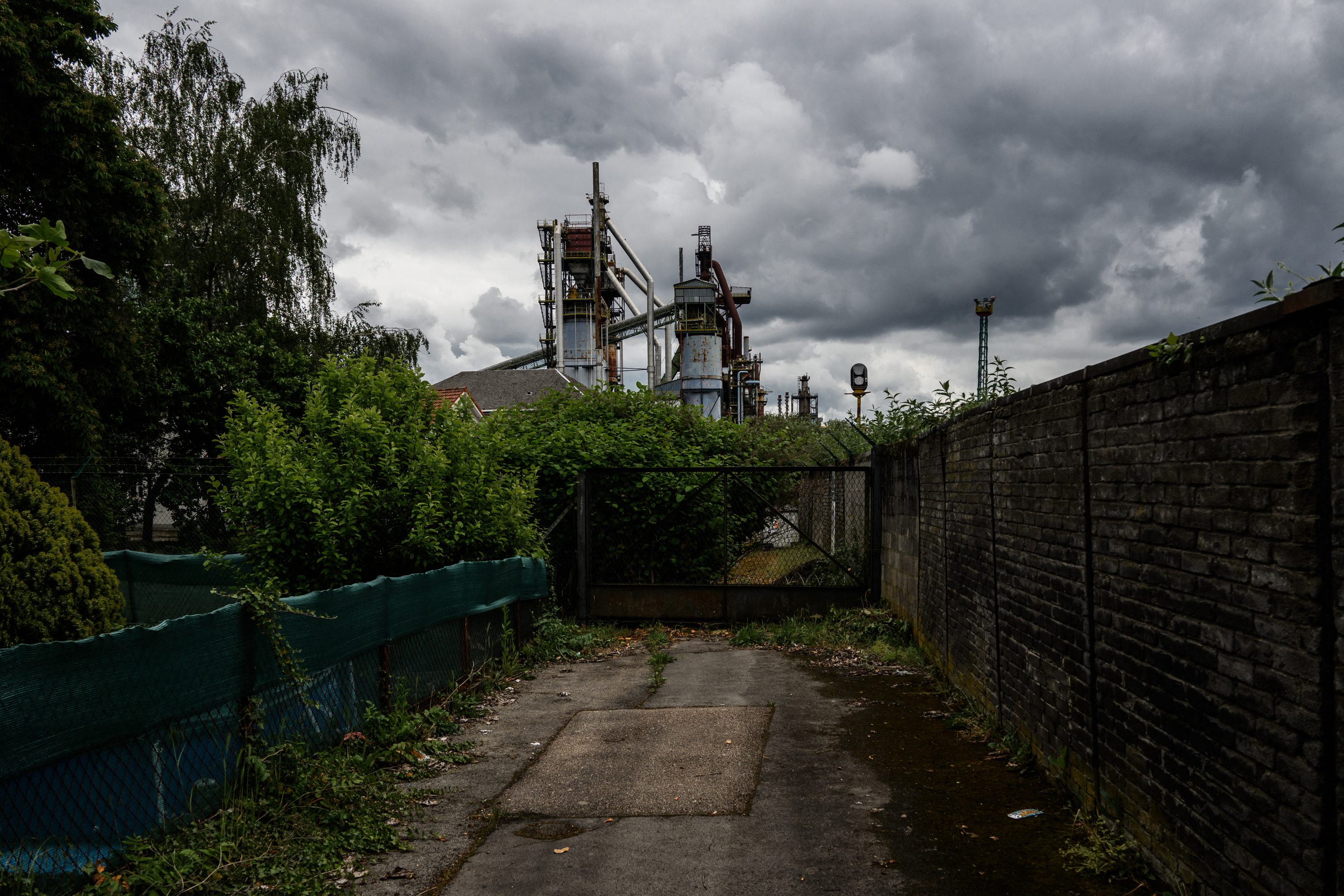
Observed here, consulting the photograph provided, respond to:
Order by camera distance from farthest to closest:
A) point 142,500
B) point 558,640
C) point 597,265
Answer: point 597,265, point 142,500, point 558,640

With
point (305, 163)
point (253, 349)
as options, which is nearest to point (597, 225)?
point (305, 163)

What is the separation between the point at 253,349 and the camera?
21.1 m

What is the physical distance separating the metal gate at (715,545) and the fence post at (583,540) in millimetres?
12

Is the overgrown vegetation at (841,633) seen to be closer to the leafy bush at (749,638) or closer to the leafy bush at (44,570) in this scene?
the leafy bush at (749,638)

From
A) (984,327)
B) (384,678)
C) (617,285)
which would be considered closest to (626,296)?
(617,285)

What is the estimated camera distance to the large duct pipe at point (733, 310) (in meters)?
55.7

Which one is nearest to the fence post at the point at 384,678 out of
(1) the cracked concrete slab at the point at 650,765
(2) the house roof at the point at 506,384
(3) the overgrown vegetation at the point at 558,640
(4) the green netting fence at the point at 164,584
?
(1) the cracked concrete slab at the point at 650,765

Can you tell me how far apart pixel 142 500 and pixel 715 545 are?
1172cm

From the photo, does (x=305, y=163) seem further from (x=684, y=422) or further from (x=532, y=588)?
(x=532, y=588)

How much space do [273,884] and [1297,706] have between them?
4036 mm

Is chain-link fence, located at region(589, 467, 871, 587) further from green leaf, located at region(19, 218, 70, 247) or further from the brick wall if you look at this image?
green leaf, located at region(19, 218, 70, 247)

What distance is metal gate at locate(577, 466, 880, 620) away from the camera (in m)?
11.4

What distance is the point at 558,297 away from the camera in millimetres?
52250

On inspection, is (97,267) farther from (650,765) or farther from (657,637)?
(657,637)
